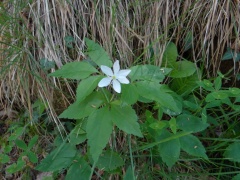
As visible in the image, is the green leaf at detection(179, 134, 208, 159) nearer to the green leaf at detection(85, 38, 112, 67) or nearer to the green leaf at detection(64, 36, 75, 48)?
the green leaf at detection(85, 38, 112, 67)

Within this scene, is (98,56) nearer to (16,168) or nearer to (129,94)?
(129,94)

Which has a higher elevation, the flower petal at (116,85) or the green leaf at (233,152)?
the flower petal at (116,85)

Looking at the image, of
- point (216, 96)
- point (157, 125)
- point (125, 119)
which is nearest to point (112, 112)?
point (125, 119)

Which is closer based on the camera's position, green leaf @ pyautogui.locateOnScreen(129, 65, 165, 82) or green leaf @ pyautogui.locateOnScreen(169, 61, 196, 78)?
green leaf @ pyautogui.locateOnScreen(129, 65, 165, 82)

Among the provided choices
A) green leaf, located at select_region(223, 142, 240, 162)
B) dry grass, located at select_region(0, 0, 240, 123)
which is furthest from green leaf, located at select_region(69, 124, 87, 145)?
green leaf, located at select_region(223, 142, 240, 162)

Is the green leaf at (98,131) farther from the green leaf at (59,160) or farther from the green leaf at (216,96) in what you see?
the green leaf at (216,96)

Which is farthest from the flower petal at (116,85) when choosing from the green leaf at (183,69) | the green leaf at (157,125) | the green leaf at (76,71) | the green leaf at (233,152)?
the green leaf at (233,152)
